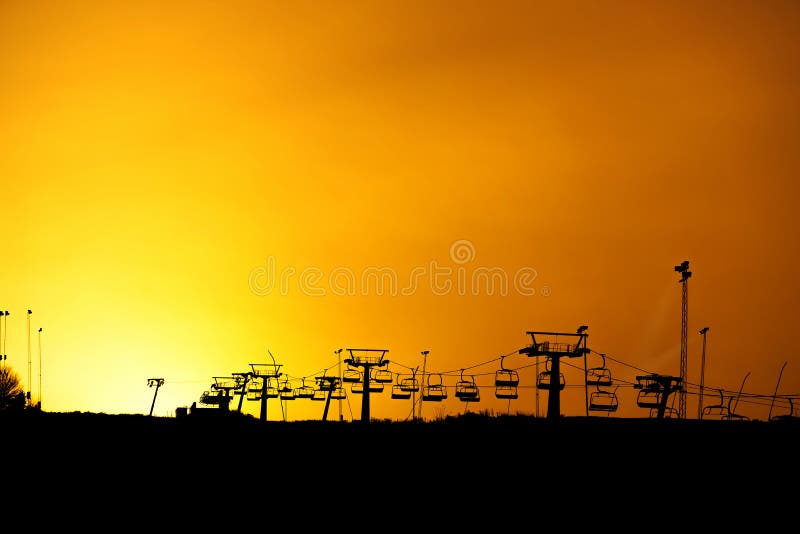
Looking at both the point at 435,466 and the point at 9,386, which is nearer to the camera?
the point at 435,466

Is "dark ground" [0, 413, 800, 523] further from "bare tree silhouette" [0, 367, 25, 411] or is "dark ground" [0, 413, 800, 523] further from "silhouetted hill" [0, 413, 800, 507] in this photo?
"bare tree silhouette" [0, 367, 25, 411]

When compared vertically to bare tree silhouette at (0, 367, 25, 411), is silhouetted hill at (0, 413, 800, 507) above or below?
below

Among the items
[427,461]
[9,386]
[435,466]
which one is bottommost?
[435,466]

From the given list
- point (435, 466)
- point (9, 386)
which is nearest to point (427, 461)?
point (435, 466)

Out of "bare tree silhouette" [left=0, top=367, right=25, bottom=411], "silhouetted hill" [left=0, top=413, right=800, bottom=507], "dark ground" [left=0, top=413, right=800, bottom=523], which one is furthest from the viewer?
"bare tree silhouette" [left=0, top=367, right=25, bottom=411]

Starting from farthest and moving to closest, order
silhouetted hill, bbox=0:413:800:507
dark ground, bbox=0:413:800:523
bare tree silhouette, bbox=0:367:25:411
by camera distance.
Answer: bare tree silhouette, bbox=0:367:25:411 < silhouetted hill, bbox=0:413:800:507 < dark ground, bbox=0:413:800:523

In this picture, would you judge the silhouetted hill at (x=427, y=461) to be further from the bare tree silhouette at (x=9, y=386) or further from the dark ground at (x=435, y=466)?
the bare tree silhouette at (x=9, y=386)

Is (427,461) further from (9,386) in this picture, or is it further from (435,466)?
(9,386)

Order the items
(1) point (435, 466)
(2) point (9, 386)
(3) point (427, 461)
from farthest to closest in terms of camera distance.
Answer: (2) point (9, 386), (3) point (427, 461), (1) point (435, 466)

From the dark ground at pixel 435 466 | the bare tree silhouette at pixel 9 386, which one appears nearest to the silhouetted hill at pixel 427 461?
the dark ground at pixel 435 466

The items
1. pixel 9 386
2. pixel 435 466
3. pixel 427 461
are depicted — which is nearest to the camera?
pixel 435 466

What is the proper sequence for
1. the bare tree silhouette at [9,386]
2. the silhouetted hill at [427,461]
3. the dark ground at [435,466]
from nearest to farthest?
the dark ground at [435,466]
the silhouetted hill at [427,461]
the bare tree silhouette at [9,386]

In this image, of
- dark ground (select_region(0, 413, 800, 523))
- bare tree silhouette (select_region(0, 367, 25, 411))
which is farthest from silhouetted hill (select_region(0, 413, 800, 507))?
bare tree silhouette (select_region(0, 367, 25, 411))

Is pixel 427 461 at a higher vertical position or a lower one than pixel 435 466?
higher
